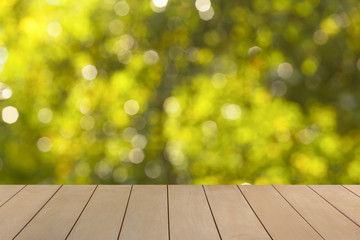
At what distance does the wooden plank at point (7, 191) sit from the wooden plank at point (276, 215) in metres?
1.01

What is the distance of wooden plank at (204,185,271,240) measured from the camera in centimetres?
192

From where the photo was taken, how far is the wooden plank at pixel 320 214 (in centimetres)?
195

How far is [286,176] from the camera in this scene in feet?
8.77

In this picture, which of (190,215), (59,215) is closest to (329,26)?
(190,215)

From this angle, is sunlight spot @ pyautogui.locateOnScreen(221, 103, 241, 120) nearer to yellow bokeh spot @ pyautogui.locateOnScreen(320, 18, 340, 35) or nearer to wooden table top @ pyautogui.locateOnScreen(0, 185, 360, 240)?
wooden table top @ pyautogui.locateOnScreen(0, 185, 360, 240)

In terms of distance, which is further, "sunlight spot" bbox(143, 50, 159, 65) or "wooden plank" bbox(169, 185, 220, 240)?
"sunlight spot" bbox(143, 50, 159, 65)

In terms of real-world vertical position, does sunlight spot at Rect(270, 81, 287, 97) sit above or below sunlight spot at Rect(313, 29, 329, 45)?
below

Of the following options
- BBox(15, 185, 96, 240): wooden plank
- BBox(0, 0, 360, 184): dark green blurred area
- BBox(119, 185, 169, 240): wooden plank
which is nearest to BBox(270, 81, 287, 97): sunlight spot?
BBox(0, 0, 360, 184): dark green blurred area

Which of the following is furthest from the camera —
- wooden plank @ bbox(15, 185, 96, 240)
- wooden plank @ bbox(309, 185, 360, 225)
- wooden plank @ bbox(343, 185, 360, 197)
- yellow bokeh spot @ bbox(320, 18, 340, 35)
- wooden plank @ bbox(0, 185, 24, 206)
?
yellow bokeh spot @ bbox(320, 18, 340, 35)

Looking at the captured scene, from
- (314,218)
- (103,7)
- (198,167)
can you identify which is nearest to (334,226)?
(314,218)

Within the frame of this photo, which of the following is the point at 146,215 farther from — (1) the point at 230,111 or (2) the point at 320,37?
(2) the point at 320,37

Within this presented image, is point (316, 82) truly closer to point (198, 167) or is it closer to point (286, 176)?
point (286, 176)

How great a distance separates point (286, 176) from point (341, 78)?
1.74ft

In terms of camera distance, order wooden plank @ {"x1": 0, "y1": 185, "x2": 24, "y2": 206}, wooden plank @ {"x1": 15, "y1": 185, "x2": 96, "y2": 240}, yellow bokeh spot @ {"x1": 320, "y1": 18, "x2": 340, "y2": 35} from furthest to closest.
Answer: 1. yellow bokeh spot @ {"x1": 320, "y1": 18, "x2": 340, "y2": 35}
2. wooden plank @ {"x1": 0, "y1": 185, "x2": 24, "y2": 206}
3. wooden plank @ {"x1": 15, "y1": 185, "x2": 96, "y2": 240}
